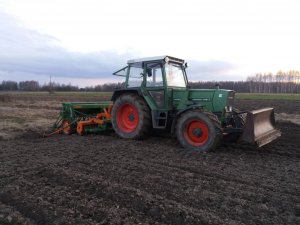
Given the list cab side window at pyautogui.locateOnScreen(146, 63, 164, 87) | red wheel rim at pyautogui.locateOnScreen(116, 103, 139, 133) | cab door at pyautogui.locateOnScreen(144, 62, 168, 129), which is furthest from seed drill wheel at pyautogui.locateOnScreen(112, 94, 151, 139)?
cab side window at pyautogui.locateOnScreen(146, 63, 164, 87)

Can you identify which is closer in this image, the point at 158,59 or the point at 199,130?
the point at 199,130

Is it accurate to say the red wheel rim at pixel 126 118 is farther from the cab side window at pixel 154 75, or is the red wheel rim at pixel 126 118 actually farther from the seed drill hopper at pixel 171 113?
the cab side window at pixel 154 75

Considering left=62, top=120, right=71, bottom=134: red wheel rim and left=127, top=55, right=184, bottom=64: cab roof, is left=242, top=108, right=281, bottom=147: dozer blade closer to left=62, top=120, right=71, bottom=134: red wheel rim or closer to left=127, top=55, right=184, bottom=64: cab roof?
left=127, top=55, right=184, bottom=64: cab roof

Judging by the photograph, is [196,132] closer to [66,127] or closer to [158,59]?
[158,59]

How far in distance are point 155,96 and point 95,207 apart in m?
4.95

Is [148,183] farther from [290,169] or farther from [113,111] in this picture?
[113,111]

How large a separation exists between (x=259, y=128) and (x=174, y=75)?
276 cm

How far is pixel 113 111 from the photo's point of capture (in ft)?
31.4

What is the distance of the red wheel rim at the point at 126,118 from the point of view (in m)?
9.30

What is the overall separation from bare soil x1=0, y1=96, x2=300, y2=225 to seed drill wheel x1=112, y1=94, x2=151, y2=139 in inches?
28.4

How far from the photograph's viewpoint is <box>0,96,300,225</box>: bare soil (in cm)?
398

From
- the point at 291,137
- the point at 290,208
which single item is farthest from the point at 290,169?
the point at 291,137

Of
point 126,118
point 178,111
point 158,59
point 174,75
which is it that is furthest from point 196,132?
point 126,118

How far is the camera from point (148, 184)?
5.11 m
